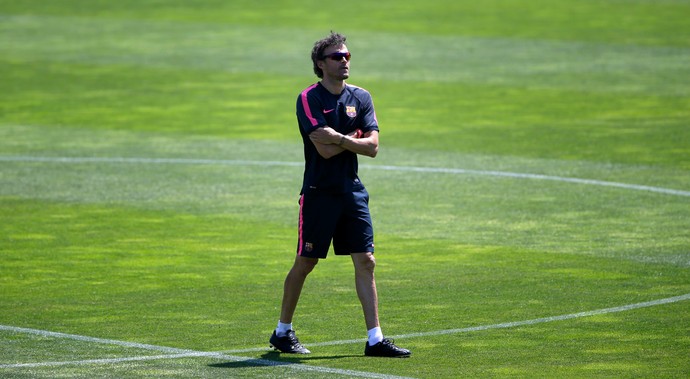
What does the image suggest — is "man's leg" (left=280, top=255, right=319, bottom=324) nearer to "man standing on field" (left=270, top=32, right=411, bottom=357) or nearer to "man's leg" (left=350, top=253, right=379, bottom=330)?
"man standing on field" (left=270, top=32, right=411, bottom=357)

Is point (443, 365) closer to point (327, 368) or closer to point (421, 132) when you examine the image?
point (327, 368)

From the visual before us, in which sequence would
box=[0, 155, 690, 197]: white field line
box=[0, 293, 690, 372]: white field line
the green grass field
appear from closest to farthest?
box=[0, 293, 690, 372]: white field line → the green grass field → box=[0, 155, 690, 197]: white field line

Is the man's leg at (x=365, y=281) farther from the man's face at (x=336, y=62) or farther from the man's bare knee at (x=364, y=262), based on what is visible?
the man's face at (x=336, y=62)

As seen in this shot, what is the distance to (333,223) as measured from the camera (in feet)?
32.1

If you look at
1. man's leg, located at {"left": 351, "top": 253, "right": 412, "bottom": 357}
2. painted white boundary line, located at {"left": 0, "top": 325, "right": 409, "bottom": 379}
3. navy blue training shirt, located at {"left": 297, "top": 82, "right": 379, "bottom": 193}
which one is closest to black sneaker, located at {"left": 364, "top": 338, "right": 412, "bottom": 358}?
man's leg, located at {"left": 351, "top": 253, "right": 412, "bottom": 357}

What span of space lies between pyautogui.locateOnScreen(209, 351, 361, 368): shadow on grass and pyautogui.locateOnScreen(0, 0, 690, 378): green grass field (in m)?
0.03

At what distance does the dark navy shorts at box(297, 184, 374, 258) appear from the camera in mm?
9773

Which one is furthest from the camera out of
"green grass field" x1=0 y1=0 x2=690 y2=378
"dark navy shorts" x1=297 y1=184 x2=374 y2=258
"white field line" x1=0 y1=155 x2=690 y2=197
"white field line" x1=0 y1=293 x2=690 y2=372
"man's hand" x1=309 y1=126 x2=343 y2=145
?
"white field line" x1=0 y1=155 x2=690 y2=197

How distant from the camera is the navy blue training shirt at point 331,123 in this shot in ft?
32.1

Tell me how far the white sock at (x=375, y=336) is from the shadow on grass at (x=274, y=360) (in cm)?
17

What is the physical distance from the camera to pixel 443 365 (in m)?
9.25

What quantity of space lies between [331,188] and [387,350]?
116 centimetres

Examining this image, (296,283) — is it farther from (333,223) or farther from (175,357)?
(175,357)

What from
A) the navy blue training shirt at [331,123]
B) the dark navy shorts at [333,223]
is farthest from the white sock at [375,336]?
the navy blue training shirt at [331,123]
